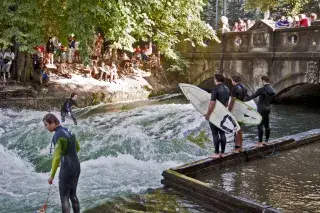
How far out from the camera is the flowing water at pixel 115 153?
23.1 feet

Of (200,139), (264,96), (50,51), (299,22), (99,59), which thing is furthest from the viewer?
(99,59)

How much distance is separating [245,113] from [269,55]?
1184cm

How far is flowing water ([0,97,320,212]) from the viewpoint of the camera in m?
7.04

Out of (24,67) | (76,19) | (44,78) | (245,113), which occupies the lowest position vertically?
(245,113)

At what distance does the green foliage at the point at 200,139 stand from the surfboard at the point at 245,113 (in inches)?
91.3

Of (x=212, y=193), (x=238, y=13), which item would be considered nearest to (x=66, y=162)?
(x=212, y=193)

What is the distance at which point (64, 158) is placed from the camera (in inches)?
215

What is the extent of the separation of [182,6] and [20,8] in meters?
8.05

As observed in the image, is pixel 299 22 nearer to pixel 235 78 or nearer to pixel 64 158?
pixel 235 78

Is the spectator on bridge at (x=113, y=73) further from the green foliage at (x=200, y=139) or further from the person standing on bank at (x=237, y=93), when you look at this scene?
the person standing on bank at (x=237, y=93)

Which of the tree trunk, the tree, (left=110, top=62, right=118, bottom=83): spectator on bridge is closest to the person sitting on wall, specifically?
the tree trunk

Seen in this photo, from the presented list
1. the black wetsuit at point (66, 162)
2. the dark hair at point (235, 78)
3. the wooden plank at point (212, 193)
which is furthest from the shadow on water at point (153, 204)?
the dark hair at point (235, 78)

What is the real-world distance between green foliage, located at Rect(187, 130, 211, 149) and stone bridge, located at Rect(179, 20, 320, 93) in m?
8.16

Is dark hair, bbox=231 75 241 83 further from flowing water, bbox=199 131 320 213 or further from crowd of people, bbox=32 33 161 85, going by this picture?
crowd of people, bbox=32 33 161 85
